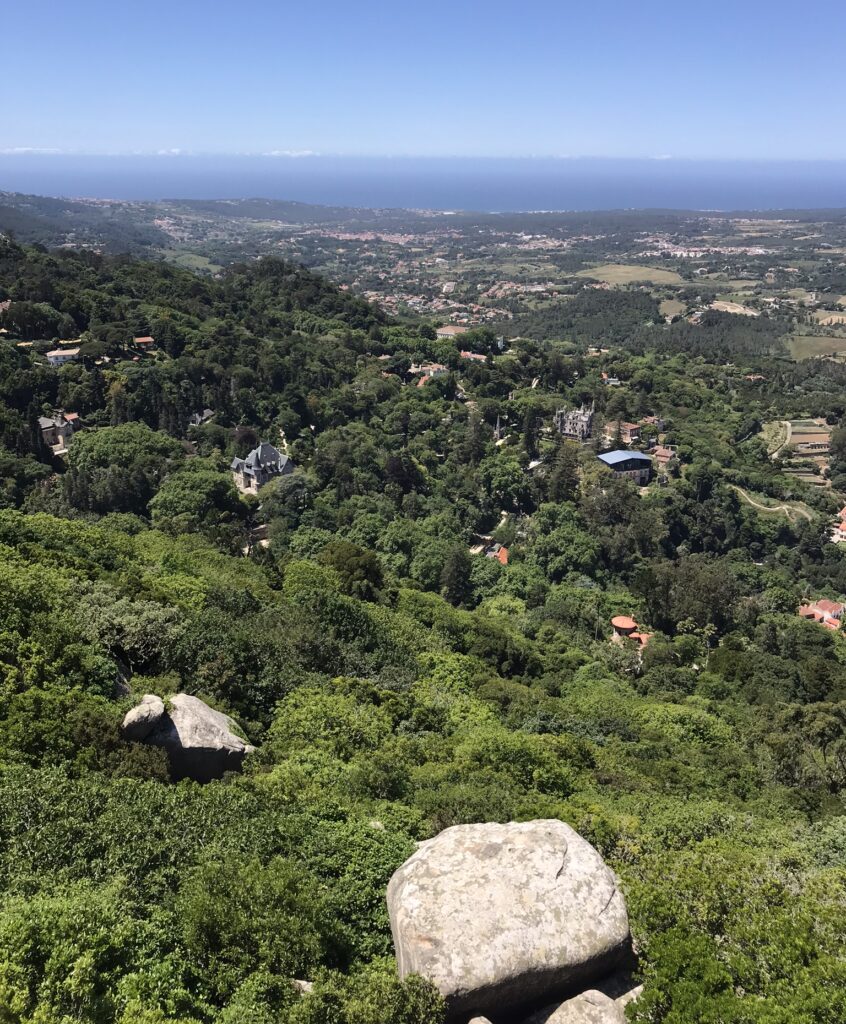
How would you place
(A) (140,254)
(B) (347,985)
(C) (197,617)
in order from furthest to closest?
(A) (140,254) < (C) (197,617) < (B) (347,985)

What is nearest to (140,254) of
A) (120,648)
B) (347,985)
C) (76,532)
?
(76,532)

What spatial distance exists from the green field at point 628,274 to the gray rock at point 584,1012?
17711 cm

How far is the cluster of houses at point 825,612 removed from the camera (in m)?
45.3

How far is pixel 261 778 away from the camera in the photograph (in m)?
14.0

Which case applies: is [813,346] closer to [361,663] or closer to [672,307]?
[672,307]

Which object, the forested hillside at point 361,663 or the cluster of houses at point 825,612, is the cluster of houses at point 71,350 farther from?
the cluster of houses at point 825,612

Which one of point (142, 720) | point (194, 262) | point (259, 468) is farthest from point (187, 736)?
point (194, 262)

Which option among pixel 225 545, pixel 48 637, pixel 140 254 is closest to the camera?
pixel 48 637

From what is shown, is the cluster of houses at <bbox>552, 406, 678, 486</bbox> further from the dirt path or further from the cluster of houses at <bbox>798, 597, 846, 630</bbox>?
the cluster of houses at <bbox>798, 597, 846, 630</bbox>

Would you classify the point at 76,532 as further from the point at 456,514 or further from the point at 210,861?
the point at 456,514

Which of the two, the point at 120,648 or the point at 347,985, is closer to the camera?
the point at 347,985

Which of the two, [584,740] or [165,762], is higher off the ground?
[165,762]

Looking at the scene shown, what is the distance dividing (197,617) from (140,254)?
155m

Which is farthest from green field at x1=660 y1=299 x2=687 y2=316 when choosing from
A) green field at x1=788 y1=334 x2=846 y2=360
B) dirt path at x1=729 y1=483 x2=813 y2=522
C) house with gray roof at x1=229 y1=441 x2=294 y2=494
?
house with gray roof at x1=229 y1=441 x2=294 y2=494
